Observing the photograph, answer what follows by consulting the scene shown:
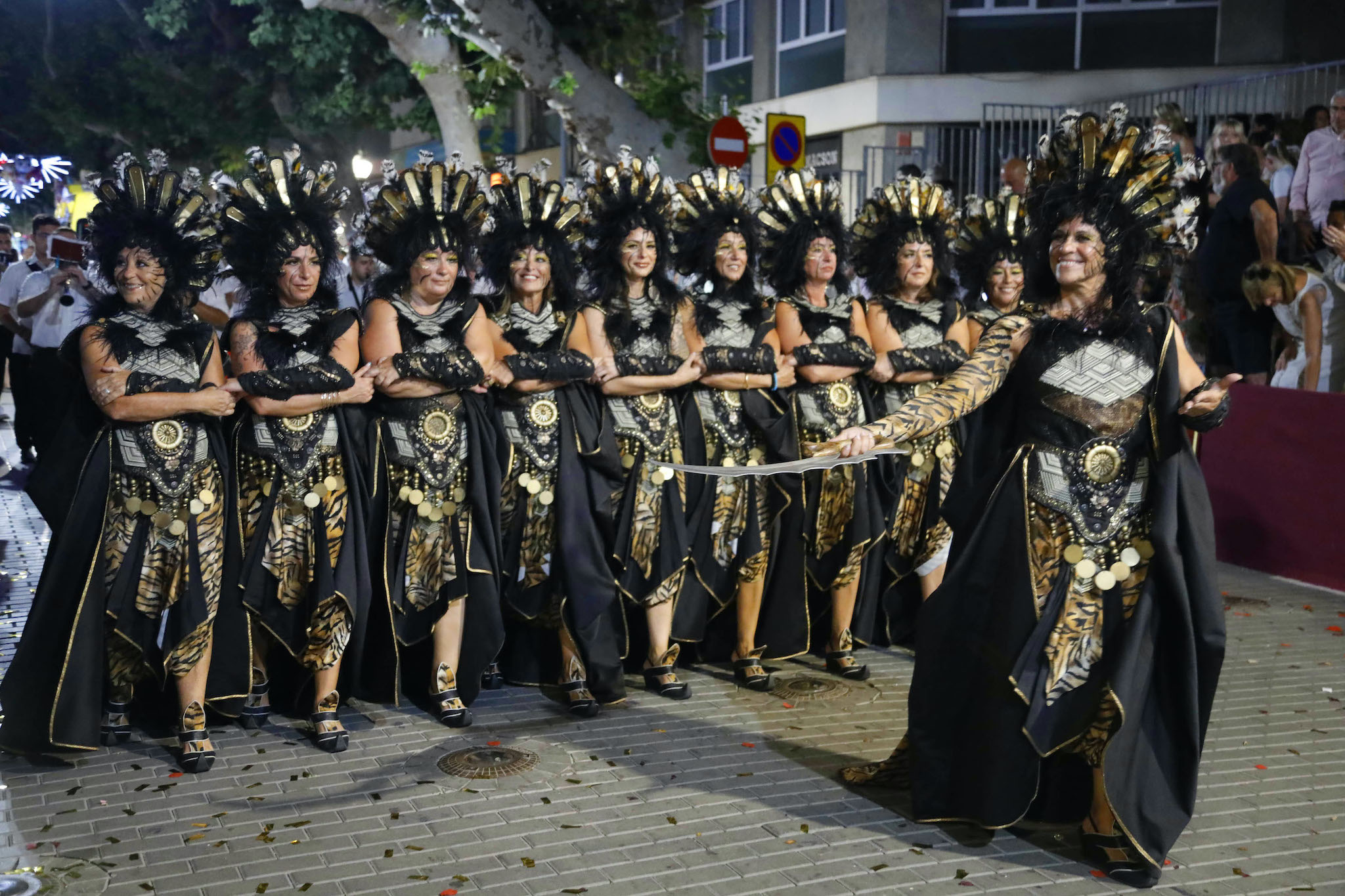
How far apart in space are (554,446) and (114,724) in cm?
212

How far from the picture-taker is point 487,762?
517cm

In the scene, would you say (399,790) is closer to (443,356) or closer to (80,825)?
(80,825)

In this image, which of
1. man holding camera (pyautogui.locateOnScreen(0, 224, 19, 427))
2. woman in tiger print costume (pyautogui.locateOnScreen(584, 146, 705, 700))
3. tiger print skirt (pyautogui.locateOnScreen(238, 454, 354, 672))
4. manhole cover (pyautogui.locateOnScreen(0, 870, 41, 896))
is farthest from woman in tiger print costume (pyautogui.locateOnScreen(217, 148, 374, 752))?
man holding camera (pyautogui.locateOnScreen(0, 224, 19, 427))

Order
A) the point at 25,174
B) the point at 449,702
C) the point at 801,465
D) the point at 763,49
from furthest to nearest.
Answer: the point at 25,174
the point at 763,49
the point at 449,702
the point at 801,465

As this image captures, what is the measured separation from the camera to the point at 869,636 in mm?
6930

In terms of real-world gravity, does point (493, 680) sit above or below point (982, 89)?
below

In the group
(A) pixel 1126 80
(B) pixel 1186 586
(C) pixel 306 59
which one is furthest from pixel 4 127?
(B) pixel 1186 586

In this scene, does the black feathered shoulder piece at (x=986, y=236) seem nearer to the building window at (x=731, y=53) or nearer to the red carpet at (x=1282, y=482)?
the red carpet at (x=1282, y=482)

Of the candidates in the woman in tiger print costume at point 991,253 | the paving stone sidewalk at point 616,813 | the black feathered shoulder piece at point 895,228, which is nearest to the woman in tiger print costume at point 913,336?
the black feathered shoulder piece at point 895,228

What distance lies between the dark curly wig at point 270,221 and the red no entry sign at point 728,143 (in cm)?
644

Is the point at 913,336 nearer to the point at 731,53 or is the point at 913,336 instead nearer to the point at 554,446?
the point at 554,446

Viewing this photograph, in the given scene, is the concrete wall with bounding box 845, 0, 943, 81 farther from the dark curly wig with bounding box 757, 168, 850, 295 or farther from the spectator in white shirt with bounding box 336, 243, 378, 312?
the dark curly wig with bounding box 757, 168, 850, 295

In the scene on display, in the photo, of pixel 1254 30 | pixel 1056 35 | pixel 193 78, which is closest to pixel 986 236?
pixel 1254 30

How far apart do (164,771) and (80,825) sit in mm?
561
